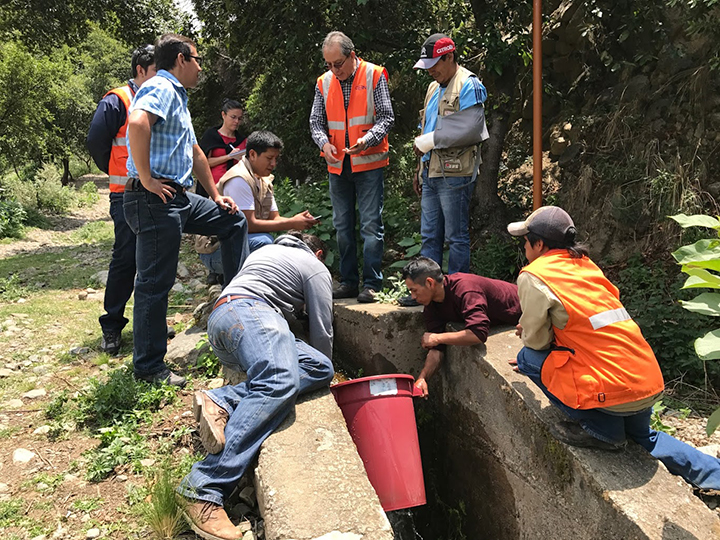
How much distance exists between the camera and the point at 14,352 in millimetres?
4461

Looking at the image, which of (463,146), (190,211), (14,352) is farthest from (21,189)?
(463,146)

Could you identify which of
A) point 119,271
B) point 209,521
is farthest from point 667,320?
point 119,271

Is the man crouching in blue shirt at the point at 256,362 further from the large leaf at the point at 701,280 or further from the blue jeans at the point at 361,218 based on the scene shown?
the large leaf at the point at 701,280

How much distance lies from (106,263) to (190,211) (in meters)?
4.79

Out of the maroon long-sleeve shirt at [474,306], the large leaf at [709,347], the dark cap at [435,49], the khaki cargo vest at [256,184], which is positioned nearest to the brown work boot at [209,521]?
the maroon long-sleeve shirt at [474,306]

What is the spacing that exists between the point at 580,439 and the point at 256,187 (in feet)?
9.76

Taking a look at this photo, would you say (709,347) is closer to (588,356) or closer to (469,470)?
(588,356)

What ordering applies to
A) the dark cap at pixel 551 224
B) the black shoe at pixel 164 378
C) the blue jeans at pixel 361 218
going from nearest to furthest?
the dark cap at pixel 551 224 → the black shoe at pixel 164 378 → the blue jeans at pixel 361 218

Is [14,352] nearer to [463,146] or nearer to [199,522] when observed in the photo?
[199,522]

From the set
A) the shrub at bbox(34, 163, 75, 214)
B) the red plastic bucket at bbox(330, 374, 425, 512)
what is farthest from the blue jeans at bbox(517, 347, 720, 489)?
the shrub at bbox(34, 163, 75, 214)

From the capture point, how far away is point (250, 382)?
109 inches

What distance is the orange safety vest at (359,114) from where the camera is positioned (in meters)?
4.22

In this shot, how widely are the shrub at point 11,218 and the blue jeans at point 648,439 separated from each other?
10.6m

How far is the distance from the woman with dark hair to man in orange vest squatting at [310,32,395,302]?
1.26m
